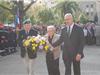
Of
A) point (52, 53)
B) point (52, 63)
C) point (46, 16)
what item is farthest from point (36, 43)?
point (46, 16)

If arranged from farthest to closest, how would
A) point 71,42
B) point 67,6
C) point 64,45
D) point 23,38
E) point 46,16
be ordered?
1. point 67,6
2. point 46,16
3. point 23,38
4. point 64,45
5. point 71,42

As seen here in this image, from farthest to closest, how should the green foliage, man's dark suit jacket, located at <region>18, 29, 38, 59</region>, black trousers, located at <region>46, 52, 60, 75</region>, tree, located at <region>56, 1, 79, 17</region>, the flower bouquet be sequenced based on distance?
the green foliage, tree, located at <region>56, 1, 79, 17</region>, man's dark suit jacket, located at <region>18, 29, 38, 59</region>, black trousers, located at <region>46, 52, 60, 75</region>, the flower bouquet

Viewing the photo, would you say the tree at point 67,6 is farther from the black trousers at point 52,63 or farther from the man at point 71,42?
the man at point 71,42

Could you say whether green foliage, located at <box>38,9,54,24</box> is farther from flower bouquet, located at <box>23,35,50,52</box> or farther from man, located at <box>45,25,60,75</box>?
man, located at <box>45,25,60,75</box>

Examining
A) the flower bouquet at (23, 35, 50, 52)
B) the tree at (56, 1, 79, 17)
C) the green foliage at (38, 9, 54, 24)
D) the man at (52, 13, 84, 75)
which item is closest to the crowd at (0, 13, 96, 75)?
the man at (52, 13, 84, 75)

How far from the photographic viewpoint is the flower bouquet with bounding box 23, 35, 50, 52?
11.8 metres

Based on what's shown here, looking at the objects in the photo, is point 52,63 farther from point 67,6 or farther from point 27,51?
point 67,6

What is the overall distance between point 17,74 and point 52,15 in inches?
3317

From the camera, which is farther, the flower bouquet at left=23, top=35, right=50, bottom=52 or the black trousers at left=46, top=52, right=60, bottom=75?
the black trousers at left=46, top=52, right=60, bottom=75

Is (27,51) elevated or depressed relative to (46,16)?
elevated

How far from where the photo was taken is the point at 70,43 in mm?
11398

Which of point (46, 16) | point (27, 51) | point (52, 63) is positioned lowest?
point (46, 16)

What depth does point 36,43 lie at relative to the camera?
39.5ft

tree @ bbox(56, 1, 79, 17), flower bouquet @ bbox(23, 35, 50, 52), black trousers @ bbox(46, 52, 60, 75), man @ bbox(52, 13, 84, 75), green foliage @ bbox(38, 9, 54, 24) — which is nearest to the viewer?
man @ bbox(52, 13, 84, 75)
